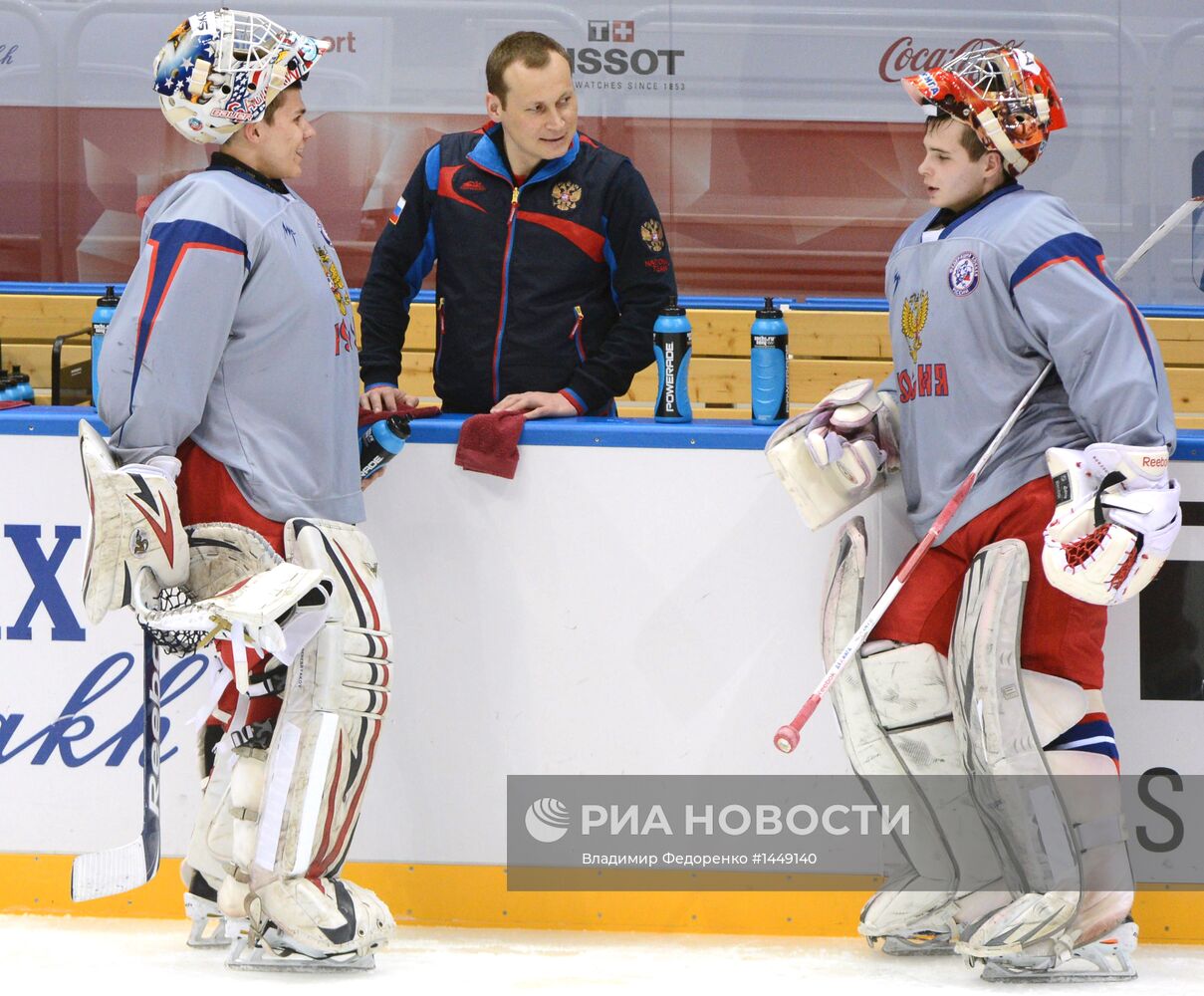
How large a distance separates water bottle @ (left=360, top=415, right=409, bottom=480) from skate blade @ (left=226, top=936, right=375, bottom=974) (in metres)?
0.85

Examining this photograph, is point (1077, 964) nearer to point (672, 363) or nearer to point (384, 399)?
point (672, 363)

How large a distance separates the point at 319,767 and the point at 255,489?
0.48 meters

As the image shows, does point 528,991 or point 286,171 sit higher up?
point 286,171

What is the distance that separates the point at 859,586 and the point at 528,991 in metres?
0.90

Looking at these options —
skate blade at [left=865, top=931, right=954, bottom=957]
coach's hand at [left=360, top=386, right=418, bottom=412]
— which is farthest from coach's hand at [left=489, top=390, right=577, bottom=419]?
skate blade at [left=865, top=931, right=954, bottom=957]

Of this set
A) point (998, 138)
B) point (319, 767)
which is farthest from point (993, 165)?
point (319, 767)

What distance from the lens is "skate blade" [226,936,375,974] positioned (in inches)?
110

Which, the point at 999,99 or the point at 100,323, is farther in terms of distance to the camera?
the point at 100,323

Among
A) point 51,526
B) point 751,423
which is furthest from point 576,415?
point 51,526

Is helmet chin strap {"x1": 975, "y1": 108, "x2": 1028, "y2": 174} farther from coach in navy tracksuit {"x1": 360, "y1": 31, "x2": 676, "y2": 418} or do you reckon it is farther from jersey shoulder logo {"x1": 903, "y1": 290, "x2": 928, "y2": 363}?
coach in navy tracksuit {"x1": 360, "y1": 31, "x2": 676, "y2": 418}

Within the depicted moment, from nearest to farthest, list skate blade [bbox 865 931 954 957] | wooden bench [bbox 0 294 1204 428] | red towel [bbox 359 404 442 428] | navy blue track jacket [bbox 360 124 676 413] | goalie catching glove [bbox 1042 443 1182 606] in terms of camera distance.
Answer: goalie catching glove [bbox 1042 443 1182 606], skate blade [bbox 865 931 954 957], red towel [bbox 359 404 442 428], navy blue track jacket [bbox 360 124 676 413], wooden bench [bbox 0 294 1204 428]

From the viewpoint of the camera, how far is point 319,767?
2711mm

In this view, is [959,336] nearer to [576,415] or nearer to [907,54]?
[576,415]

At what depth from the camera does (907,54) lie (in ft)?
22.7
